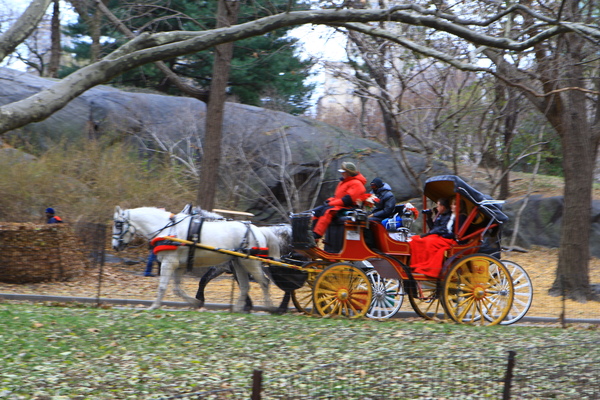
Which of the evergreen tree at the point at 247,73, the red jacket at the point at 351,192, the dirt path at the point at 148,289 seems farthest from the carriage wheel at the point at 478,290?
the evergreen tree at the point at 247,73

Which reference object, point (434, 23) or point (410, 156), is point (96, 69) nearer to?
point (434, 23)

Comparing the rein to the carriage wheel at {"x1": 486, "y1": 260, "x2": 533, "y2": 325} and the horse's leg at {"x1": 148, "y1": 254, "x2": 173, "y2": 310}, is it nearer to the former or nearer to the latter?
the horse's leg at {"x1": 148, "y1": 254, "x2": 173, "y2": 310}

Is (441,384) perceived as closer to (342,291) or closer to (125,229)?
(342,291)

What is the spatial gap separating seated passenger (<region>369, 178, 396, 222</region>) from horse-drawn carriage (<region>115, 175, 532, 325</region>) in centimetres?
17

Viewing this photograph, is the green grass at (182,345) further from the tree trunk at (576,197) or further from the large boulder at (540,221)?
the large boulder at (540,221)

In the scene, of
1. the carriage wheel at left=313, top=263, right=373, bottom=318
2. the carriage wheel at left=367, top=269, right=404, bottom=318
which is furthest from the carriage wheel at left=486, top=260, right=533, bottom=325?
the carriage wheel at left=313, top=263, right=373, bottom=318

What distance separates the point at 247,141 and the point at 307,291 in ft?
32.3

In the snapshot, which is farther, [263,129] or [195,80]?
[195,80]

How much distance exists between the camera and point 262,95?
84.2 ft

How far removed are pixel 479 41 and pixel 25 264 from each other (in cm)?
1030

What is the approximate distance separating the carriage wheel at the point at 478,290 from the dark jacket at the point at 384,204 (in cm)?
137

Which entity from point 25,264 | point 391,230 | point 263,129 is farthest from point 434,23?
point 263,129

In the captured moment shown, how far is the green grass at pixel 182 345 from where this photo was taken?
621 cm

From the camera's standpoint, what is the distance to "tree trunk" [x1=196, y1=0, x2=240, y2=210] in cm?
1612
